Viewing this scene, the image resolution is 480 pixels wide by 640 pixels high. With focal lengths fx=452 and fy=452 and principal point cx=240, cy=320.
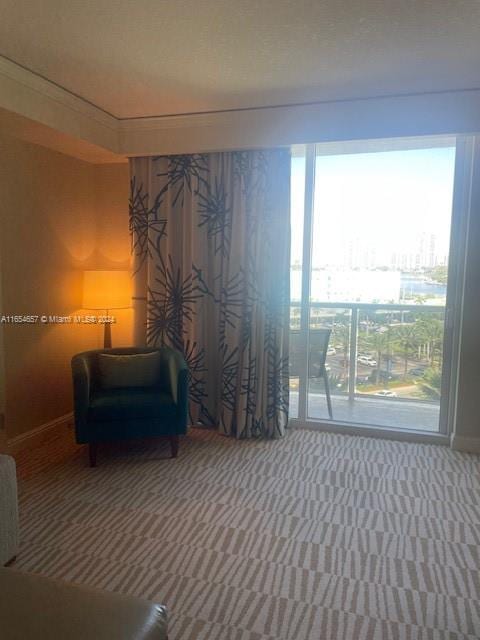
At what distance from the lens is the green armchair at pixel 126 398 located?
321 centimetres

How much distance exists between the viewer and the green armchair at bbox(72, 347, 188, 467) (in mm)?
3215

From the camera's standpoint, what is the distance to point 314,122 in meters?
3.45

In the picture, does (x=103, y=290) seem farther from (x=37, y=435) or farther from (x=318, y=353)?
(x=318, y=353)

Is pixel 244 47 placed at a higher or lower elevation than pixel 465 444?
higher

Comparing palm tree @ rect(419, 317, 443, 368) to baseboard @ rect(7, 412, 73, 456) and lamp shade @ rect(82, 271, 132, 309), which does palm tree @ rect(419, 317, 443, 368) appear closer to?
lamp shade @ rect(82, 271, 132, 309)

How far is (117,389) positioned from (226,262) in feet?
4.54

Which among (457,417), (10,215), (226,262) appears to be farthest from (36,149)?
(457,417)

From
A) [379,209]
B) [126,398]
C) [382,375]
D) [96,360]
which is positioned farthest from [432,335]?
[96,360]

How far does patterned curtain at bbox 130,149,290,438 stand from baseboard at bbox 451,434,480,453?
138 cm

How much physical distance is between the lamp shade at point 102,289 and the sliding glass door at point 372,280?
60.9 inches

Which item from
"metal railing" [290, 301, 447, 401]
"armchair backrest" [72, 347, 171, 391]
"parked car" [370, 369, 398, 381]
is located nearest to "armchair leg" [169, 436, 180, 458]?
"armchair backrest" [72, 347, 171, 391]

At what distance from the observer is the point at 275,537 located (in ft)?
8.05

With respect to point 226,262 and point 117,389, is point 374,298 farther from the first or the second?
point 117,389

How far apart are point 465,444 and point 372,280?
1.52 metres
